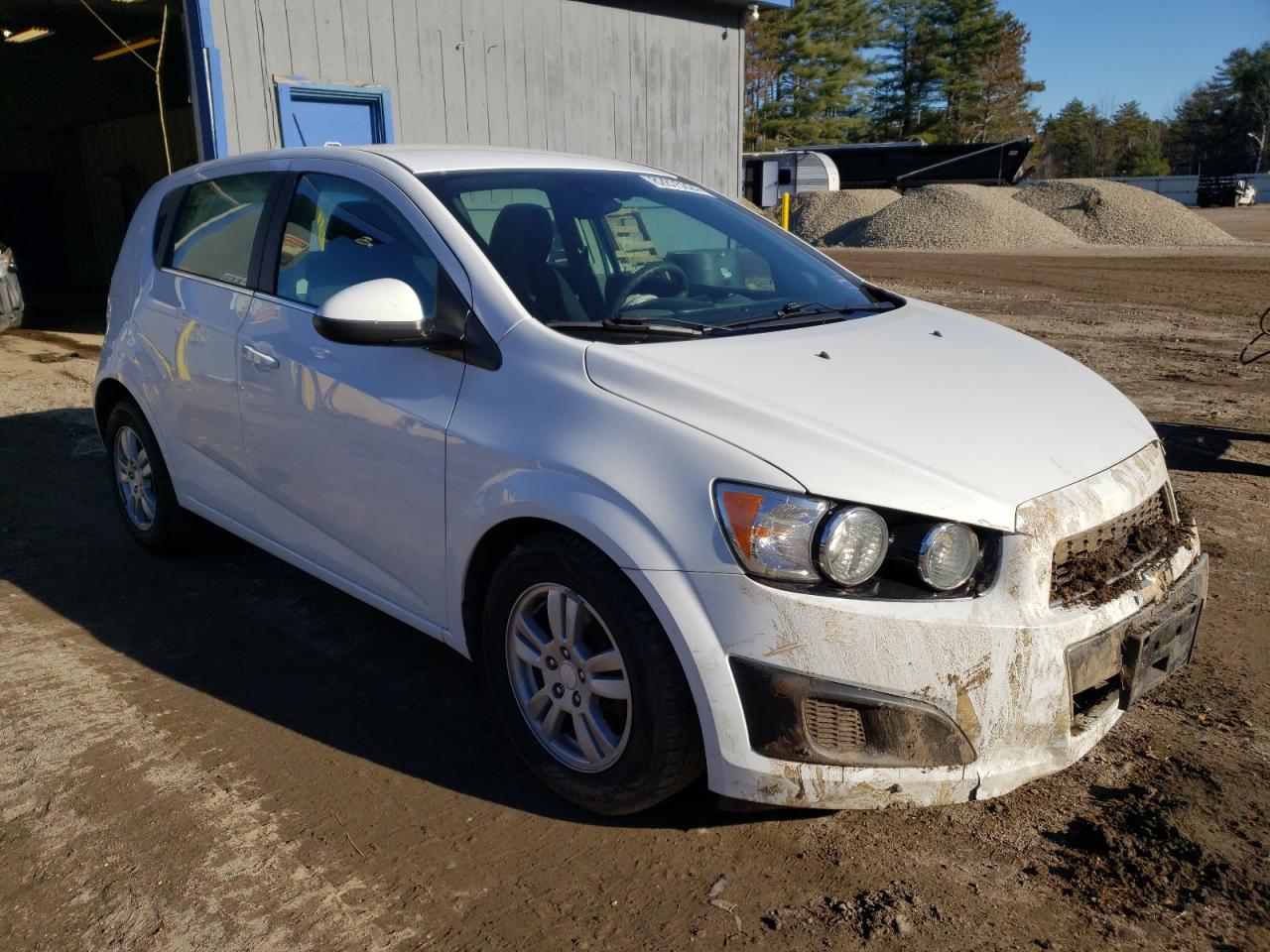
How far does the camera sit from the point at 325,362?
3.41 meters

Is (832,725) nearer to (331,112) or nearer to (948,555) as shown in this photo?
(948,555)

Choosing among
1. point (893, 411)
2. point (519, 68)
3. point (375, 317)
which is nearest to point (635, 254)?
point (375, 317)

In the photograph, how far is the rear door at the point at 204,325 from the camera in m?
3.97

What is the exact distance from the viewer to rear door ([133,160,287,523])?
13.0 ft

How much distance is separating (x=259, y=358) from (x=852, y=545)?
2314 mm

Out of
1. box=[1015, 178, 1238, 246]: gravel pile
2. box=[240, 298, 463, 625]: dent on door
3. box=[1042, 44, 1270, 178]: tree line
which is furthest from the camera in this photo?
A: box=[1042, 44, 1270, 178]: tree line

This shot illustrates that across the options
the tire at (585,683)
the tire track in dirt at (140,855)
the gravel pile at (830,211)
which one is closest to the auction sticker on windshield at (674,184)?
the tire at (585,683)

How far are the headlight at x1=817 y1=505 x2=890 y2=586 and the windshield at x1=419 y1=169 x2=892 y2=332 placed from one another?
92 cm

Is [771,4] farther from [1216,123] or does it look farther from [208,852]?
[1216,123]

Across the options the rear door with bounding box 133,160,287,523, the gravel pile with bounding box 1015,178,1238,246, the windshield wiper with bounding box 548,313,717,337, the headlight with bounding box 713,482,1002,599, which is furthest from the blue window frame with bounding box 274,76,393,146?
the gravel pile with bounding box 1015,178,1238,246

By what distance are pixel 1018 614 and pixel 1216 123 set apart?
99226 millimetres

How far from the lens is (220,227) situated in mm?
4242

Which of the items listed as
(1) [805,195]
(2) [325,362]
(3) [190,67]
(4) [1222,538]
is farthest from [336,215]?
(1) [805,195]

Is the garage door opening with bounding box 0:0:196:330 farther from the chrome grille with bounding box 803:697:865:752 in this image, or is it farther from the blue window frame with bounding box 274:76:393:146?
the chrome grille with bounding box 803:697:865:752
